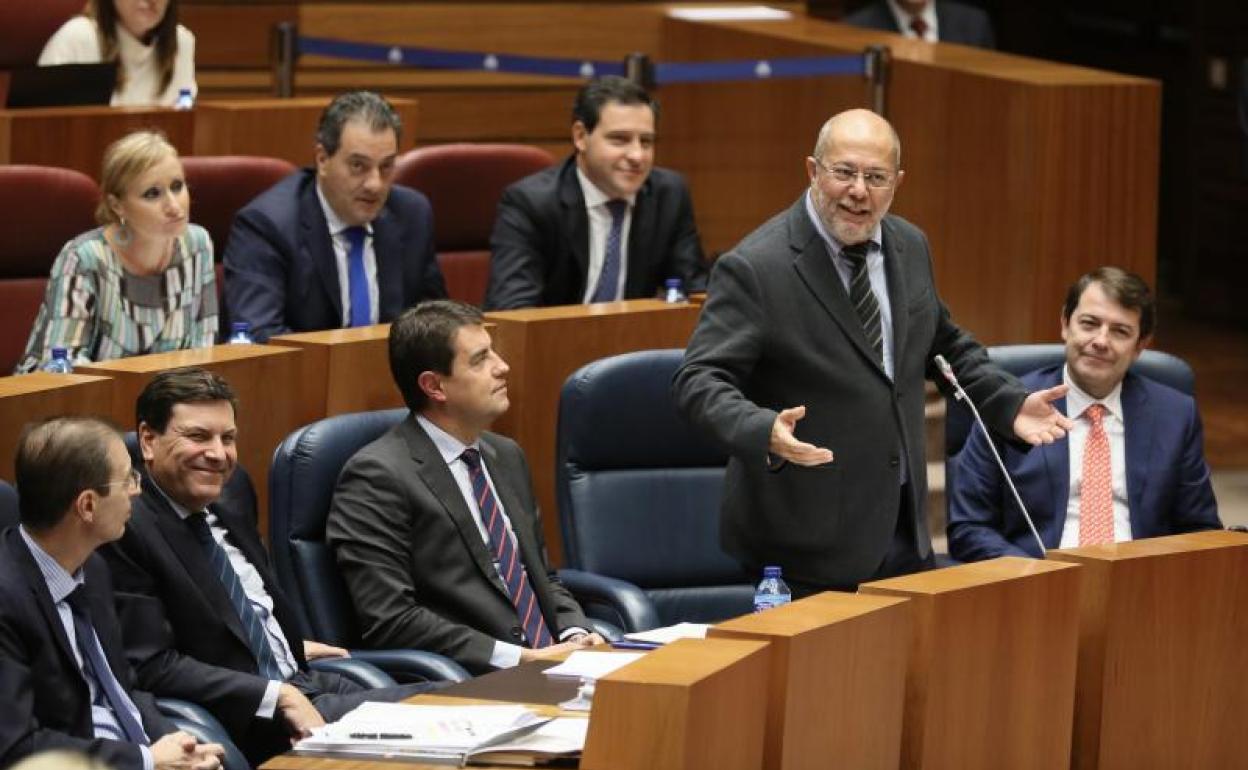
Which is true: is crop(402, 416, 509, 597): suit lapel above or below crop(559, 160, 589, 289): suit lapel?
below

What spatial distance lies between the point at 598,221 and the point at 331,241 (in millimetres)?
461

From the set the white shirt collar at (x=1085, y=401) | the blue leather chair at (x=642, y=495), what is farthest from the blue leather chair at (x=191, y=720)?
the white shirt collar at (x=1085, y=401)

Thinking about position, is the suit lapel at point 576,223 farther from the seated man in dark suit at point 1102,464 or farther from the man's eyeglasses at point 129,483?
the man's eyeglasses at point 129,483

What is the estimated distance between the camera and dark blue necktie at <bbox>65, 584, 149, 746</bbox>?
7.56 feet

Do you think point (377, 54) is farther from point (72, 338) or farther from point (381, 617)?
point (381, 617)

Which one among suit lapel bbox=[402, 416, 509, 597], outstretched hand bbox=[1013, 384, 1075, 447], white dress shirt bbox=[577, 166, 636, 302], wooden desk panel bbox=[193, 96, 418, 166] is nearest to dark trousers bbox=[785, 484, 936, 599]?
outstretched hand bbox=[1013, 384, 1075, 447]

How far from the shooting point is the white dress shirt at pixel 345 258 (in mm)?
3564

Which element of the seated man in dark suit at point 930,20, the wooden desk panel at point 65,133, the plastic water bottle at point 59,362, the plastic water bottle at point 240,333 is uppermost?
the seated man in dark suit at point 930,20

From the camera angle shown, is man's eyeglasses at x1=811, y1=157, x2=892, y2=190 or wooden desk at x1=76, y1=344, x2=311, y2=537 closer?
man's eyeglasses at x1=811, y1=157, x2=892, y2=190

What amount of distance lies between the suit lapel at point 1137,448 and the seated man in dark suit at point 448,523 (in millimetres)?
785

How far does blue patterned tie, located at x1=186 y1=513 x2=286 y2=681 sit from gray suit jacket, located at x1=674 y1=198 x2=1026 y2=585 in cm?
54

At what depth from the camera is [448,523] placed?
9.18ft

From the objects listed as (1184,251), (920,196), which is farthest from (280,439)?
(1184,251)

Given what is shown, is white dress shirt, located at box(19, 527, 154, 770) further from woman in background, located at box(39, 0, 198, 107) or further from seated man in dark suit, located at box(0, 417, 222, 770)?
woman in background, located at box(39, 0, 198, 107)
